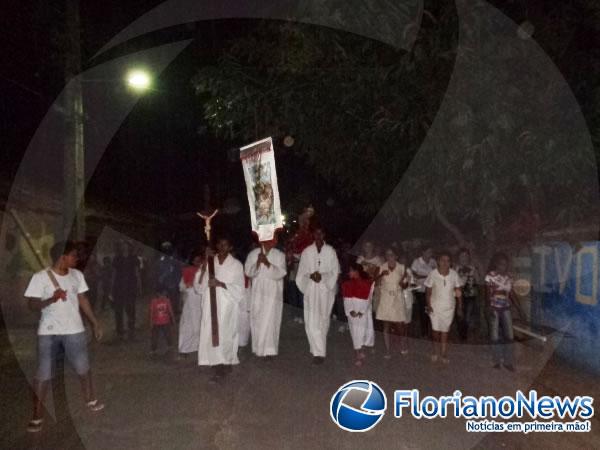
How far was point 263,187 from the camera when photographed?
28.1ft

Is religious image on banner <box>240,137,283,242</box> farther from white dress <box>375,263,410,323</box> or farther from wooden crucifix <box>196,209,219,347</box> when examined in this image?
white dress <box>375,263,410,323</box>

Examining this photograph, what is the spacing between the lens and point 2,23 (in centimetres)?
1463

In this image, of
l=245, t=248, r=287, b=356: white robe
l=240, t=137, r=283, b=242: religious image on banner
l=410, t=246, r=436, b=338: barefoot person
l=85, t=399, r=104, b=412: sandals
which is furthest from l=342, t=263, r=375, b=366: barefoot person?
l=85, t=399, r=104, b=412: sandals

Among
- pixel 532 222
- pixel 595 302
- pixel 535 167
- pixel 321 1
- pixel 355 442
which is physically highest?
pixel 321 1

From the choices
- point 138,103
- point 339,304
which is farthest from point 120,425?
point 138,103

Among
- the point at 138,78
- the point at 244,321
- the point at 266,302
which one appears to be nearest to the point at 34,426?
the point at 266,302

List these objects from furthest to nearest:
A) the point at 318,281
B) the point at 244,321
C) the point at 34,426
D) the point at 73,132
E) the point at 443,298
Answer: the point at 73,132
the point at 244,321
the point at 318,281
the point at 443,298
the point at 34,426

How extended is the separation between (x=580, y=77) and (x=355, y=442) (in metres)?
6.21

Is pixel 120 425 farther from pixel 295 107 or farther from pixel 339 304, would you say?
pixel 339 304

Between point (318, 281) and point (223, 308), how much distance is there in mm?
1706

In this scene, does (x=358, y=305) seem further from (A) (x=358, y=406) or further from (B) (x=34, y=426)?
(B) (x=34, y=426)

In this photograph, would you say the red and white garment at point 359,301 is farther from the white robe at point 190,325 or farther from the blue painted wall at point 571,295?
the blue painted wall at point 571,295

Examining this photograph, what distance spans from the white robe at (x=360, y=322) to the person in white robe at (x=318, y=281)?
1.05 ft

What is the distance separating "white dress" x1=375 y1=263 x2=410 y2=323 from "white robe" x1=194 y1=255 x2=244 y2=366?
258cm
